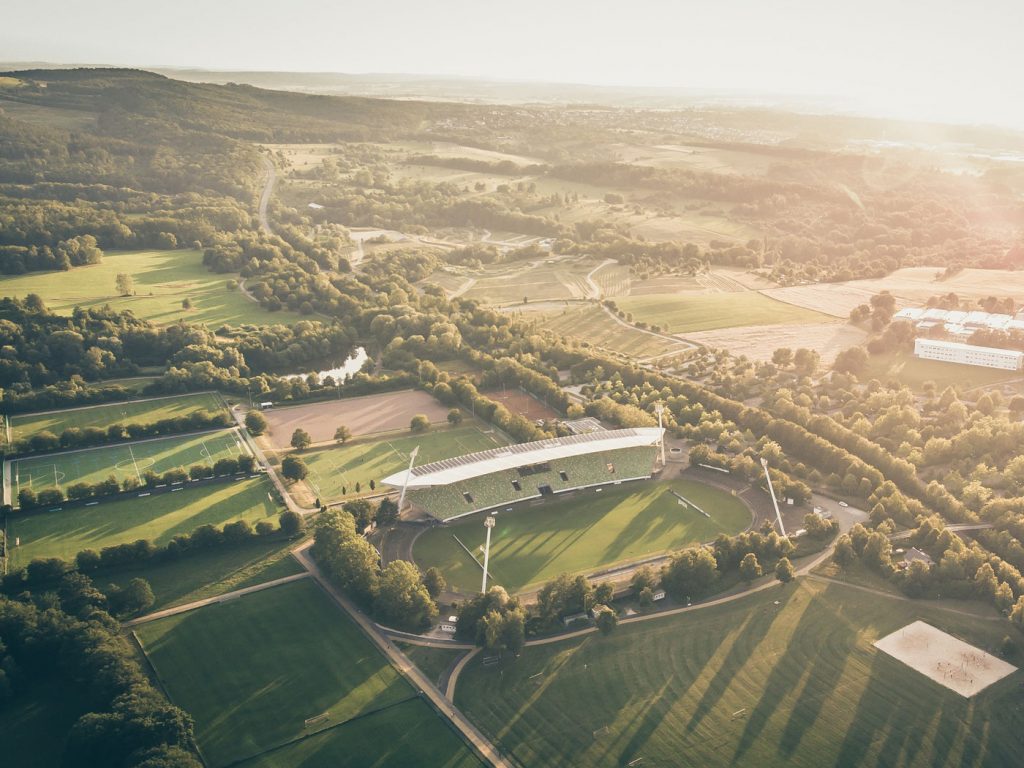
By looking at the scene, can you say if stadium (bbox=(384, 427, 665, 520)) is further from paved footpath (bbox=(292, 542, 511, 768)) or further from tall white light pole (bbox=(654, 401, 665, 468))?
paved footpath (bbox=(292, 542, 511, 768))

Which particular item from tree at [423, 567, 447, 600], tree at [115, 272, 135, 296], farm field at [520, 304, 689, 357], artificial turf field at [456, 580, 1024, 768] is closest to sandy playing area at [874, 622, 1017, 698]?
artificial turf field at [456, 580, 1024, 768]

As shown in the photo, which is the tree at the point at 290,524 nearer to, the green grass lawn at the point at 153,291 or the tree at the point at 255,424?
the tree at the point at 255,424

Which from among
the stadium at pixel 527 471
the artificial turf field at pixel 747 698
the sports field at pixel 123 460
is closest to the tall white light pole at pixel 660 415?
the stadium at pixel 527 471

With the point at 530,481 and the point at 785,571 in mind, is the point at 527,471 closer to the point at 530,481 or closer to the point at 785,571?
the point at 530,481

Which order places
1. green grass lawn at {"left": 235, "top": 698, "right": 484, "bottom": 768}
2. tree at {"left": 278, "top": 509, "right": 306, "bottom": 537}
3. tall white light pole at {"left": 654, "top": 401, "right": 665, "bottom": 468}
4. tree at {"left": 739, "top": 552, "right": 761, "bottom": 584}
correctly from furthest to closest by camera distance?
tall white light pole at {"left": 654, "top": 401, "right": 665, "bottom": 468} → tree at {"left": 278, "top": 509, "right": 306, "bottom": 537} → tree at {"left": 739, "top": 552, "right": 761, "bottom": 584} → green grass lawn at {"left": 235, "top": 698, "right": 484, "bottom": 768}

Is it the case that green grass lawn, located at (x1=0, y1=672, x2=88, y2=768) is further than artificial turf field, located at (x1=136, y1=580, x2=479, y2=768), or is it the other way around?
artificial turf field, located at (x1=136, y1=580, x2=479, y2=768)

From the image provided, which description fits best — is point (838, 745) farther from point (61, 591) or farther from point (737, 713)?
point (61, 591)

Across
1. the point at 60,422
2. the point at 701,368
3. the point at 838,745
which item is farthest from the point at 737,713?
the point at 60,422
